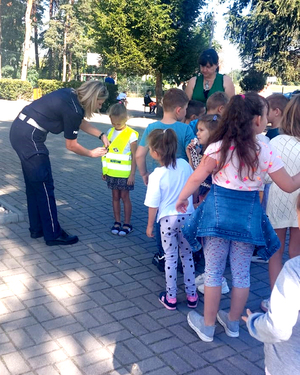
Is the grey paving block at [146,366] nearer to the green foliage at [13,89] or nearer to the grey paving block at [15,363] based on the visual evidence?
the grey paving block at [15,363]

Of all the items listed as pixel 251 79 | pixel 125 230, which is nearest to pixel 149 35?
pixel 251 79

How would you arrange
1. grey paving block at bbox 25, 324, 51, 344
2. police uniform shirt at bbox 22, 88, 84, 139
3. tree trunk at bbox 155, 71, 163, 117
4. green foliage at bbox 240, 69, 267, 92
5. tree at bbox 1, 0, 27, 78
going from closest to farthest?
grey paving block at bbox 25, 324, 51, 344, police uniform shirt at bbox 22, 88, 84, 139, tree trunk at bbox 155, 71, 163, 117, green foliage at bbox 240, 69, 267, 92, tree at bbox 1, 0, 27, 78

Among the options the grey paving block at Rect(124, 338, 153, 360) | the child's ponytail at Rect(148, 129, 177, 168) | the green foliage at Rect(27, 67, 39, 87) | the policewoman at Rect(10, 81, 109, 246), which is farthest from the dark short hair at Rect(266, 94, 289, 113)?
the green foliage at Rect(27, 67, 39, 87)

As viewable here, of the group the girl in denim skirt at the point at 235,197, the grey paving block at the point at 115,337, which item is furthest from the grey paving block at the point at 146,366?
the girl in denim skirt at the point at 235,197

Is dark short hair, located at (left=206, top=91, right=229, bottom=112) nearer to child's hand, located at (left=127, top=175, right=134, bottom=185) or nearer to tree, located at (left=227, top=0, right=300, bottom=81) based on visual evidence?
child's hand, located at (left=127, top=175, right=134, bottom=185)

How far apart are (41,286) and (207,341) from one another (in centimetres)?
157

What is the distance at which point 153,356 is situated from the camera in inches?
124

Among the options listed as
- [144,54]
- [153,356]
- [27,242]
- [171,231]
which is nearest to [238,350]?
[153,356]

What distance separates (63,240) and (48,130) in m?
1.20

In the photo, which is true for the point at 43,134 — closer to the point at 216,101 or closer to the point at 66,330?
the point at 216,101

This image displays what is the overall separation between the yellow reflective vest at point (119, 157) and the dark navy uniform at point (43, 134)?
56 centimetres

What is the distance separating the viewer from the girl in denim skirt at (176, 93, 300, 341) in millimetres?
3018

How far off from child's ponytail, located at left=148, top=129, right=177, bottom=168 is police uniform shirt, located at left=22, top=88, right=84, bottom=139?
1291 millimetres

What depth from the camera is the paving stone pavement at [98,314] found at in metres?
3.06
